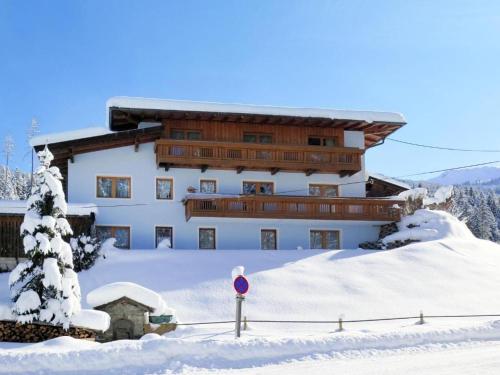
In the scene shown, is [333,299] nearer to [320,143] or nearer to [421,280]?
[421,280]

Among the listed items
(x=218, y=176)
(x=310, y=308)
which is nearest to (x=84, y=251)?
(x=218, y=176)

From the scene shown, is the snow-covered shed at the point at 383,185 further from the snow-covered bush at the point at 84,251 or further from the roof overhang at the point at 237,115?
the snow-covered bush at the point at 84,251

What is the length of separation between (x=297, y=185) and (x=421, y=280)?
32.6 feet

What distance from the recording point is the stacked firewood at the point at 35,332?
17047mm

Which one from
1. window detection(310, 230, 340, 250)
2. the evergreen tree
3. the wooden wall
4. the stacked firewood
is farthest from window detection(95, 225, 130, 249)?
the evergreen tree

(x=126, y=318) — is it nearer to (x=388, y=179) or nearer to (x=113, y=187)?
(x=113, y=187)

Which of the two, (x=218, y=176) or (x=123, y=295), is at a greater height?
(x=218, y=176)

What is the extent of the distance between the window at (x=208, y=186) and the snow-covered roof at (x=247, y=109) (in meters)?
3.85

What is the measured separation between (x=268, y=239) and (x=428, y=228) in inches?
339

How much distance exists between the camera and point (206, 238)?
31.2m

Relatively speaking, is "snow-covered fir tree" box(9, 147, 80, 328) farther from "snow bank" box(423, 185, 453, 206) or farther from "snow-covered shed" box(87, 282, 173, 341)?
"snow bank" box(423, 185, 453, 206)

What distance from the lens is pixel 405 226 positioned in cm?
3241

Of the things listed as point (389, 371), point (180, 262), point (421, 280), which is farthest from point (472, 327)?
point (180, 262)

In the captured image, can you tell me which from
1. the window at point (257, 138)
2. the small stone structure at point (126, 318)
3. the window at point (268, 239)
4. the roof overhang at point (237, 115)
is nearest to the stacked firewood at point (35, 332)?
the small stone structure at point (126, 318)
